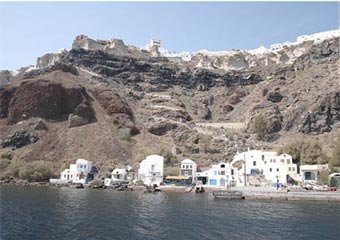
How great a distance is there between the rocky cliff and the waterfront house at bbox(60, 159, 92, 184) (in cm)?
505

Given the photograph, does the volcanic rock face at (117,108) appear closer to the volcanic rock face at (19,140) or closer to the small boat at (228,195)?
the volcanic rock face at (19,140)

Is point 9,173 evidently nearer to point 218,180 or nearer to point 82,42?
point 218,180

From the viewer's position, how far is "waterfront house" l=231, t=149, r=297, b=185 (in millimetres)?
84500

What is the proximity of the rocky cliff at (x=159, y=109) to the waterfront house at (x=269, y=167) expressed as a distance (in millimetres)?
14705

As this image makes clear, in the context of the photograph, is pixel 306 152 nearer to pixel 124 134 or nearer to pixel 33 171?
pixel 124 134

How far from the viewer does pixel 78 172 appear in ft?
322

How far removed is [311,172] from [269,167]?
858cm

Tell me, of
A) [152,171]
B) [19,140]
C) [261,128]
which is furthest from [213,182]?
[19,140]

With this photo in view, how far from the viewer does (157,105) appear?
5325 inches

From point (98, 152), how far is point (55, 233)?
7289 centimetres

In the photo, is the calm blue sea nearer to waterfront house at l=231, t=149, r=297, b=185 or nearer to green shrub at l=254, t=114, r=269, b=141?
waterfront house at l=231, t=149, r=297, b=185

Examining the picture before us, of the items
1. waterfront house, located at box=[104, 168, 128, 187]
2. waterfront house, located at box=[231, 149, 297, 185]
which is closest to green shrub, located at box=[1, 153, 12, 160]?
waterfront house, located at box=[104, 168, 128, 187]

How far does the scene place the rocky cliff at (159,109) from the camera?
10900cm

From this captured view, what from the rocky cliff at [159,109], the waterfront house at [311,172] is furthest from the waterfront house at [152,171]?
the waterfront house at [311,172]
